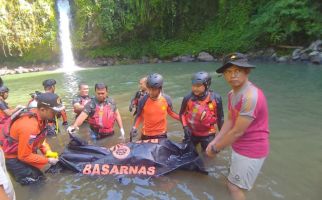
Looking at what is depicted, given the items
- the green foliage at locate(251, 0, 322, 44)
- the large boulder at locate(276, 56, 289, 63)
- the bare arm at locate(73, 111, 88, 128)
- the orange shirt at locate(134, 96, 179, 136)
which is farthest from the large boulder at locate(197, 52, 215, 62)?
the orange shirt at locate(134, 96, 179, 136)

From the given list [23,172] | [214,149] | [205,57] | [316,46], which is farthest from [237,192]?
[205,57]

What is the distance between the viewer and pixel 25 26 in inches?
1084

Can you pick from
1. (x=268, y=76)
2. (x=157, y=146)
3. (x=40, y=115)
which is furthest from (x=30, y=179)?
(x=268, y=76)

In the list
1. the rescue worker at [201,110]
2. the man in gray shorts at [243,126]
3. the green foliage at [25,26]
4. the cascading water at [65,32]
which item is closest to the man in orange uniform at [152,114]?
the rescue worker at [201,110]

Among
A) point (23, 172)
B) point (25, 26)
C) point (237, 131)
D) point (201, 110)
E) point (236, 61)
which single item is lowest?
point (23, 172)

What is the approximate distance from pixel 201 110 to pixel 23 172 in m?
2.79

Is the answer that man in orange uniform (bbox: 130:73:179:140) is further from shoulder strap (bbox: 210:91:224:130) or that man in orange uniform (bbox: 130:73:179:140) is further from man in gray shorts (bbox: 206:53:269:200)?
man in gray shorts (bbox: 206:53:269:200)

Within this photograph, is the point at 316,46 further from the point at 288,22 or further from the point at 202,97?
the point at 202,97

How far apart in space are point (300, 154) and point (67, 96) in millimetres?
9915

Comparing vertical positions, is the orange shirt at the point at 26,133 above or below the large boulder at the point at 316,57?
above

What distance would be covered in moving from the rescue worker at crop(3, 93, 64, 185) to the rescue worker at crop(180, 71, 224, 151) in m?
2.12

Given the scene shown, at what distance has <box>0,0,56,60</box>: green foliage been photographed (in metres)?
26.4

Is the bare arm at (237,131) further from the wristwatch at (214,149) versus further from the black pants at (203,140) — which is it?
the black pants at (203,140)

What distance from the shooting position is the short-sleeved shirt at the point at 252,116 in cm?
295
